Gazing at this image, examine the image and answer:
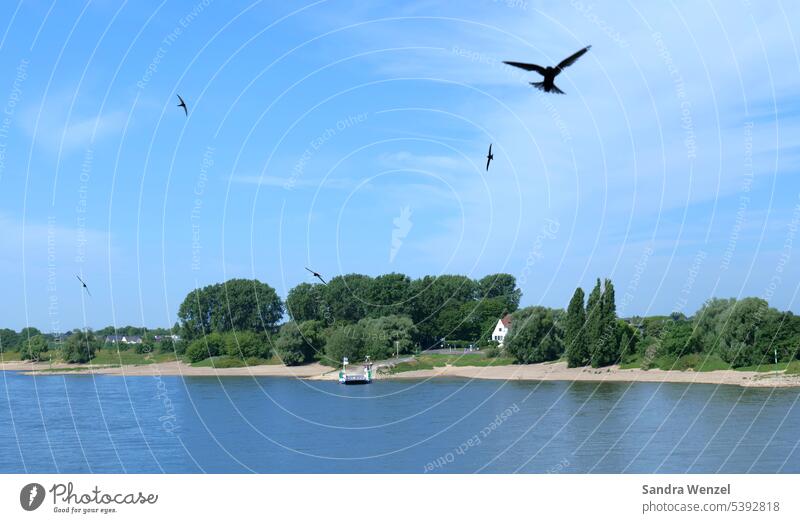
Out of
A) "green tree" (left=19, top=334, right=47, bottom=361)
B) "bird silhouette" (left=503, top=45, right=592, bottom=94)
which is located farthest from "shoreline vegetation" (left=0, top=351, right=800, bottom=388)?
"bird silhouette" (left=503, top=45, right=592, bottom=94)

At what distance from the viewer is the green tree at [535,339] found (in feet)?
347

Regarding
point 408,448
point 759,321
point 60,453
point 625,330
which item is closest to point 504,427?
point 408,448

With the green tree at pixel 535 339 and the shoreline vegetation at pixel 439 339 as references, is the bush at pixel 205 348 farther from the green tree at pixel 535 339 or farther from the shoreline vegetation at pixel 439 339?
the green tree at pixel 535 339

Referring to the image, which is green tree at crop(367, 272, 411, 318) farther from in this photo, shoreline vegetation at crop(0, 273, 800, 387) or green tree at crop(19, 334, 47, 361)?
green tree at crop(19, 334, 47, 361)

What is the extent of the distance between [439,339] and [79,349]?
2681 inches

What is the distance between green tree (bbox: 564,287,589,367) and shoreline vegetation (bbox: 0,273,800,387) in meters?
0.16

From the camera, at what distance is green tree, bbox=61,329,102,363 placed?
147125mm

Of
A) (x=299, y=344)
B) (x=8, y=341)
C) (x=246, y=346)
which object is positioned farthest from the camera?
(x=8, y=341)

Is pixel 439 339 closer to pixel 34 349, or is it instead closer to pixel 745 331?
pixel 745 331

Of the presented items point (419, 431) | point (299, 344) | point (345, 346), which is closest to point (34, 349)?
point (299, 344)

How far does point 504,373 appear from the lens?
106 meters

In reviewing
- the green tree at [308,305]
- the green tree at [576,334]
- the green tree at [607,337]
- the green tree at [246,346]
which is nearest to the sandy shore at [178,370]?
the green tree at [246,346]

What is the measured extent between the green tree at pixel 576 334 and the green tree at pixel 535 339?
5841 millimetres

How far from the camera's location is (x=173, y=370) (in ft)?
441
